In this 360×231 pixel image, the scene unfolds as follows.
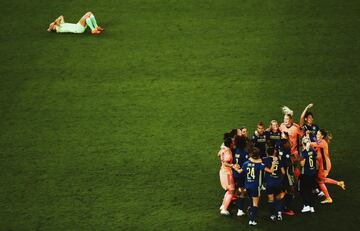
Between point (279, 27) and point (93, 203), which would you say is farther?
point (279, 27)

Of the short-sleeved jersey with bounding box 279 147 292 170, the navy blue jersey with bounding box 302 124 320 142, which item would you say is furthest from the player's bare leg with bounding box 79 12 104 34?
the short-sleeved jersey with bounding box 279 147 292 170

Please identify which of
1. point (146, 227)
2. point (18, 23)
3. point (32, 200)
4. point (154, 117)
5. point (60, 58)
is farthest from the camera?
point (18, 23)

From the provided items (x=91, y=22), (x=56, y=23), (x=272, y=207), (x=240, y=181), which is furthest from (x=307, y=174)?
(x=56, y=23)

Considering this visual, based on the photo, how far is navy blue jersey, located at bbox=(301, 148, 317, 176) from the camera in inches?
412

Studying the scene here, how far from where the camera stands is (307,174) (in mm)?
10516

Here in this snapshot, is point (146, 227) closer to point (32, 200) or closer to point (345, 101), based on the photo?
point (32, 200)

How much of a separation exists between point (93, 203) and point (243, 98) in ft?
15.6

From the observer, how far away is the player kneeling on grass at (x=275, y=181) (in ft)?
33.5

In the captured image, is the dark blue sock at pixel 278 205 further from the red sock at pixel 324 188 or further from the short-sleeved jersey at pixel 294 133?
the short-sleeved jersey at pixel 294 133

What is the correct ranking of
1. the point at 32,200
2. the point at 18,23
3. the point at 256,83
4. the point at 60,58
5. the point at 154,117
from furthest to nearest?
the point at 18,23, the point at 60,58, the point at 256,83, the point at 154,117, the point at 32,200

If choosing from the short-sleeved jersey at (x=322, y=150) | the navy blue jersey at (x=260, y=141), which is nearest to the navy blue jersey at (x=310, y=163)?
the short-sleeved jersey at (x=322, y=150)

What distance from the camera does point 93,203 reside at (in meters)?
10.9

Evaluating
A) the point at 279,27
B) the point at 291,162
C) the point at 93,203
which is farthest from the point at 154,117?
the point at 279,27

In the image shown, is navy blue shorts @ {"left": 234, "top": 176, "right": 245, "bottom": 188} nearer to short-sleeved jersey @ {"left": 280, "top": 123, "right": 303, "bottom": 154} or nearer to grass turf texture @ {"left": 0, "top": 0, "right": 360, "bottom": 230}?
grass turf texture @ {"left": 0, "top": 0, "right": 360, "bottom": 230}
